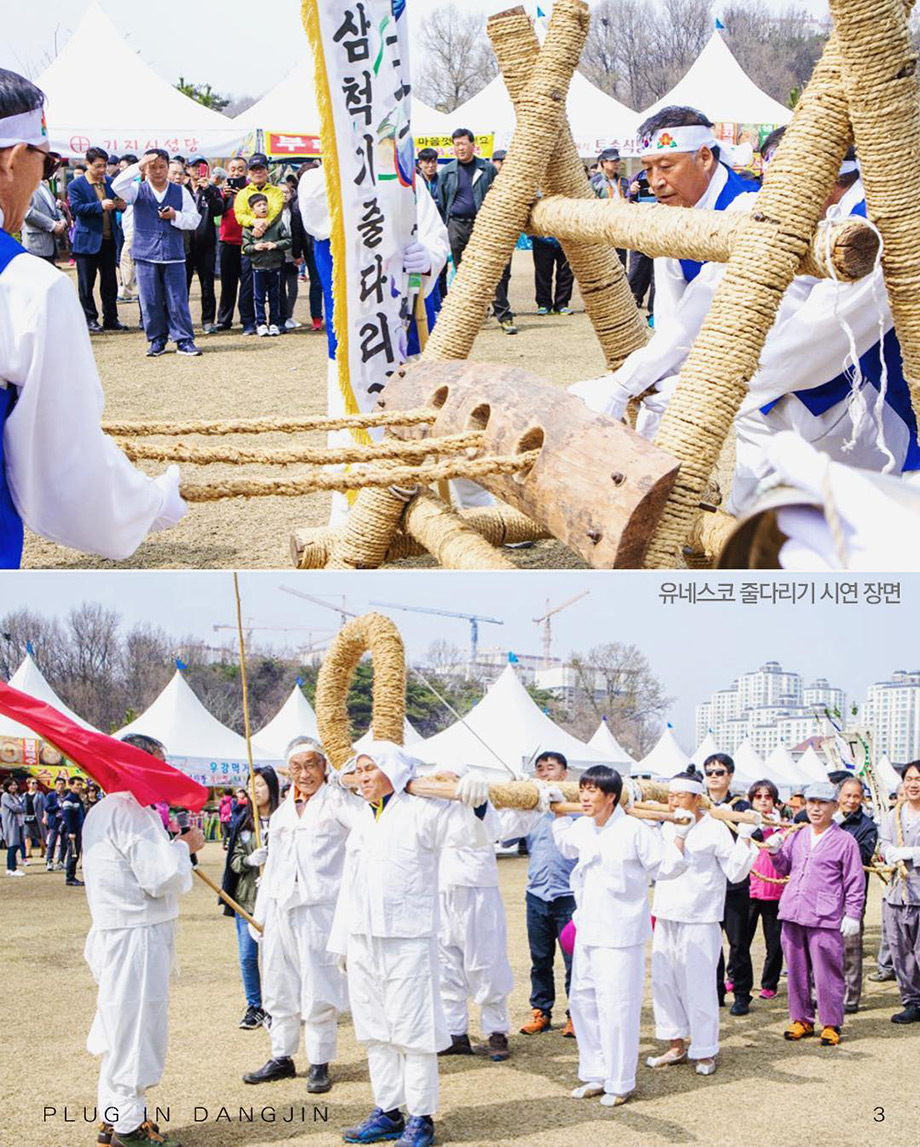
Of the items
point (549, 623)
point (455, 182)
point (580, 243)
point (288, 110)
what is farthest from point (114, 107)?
point (549, 623)

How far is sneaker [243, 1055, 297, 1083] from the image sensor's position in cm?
439

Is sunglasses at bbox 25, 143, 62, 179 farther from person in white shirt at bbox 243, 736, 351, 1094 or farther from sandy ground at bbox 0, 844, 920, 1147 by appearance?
sandy ground at bbox 0, 844, 920, 1147

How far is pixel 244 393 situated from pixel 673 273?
18.9 feet

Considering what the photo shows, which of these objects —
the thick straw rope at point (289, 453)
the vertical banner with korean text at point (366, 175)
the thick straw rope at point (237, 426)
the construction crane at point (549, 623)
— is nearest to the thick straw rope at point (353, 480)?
the thick straw rope at point (289, 453)

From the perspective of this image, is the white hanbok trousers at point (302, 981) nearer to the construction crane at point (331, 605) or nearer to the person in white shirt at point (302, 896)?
the person in white shirt at point (302, 896)

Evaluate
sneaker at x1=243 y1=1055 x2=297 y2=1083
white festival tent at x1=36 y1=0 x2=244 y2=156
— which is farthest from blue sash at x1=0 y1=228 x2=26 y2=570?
white festival tent at x1=36 y1=0 x2=244 y2=156

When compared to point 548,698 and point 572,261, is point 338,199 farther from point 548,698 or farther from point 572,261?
point 548,698

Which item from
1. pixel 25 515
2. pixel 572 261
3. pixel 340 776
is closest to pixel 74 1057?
pixel 340 776

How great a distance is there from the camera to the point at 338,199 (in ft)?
15.2

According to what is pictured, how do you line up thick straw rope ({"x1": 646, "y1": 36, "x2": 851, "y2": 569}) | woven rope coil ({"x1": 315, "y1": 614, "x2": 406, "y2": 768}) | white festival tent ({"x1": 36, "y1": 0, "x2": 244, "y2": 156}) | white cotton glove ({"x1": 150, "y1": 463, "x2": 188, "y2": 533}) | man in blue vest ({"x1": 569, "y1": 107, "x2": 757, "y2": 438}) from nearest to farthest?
white cotton glove ({"x1": 150, "y1": 463, "x2": 188, "y2": 533}) < thick straw rope ({"x1": 646, "y1": 36, "x2": 851, "y2": 569}) < woven rope coil ({"x1": 315, "y1": 614, "x2": 406, "y2": 768}) < man in blue vest ({"x1": 569, "y1": 107, "x2": 757, "y2": 438}) < white festival tent ({"x1": 36, "y1": 0, "x2": 244, "y2": 156})

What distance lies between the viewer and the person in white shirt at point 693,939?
523 centimetres

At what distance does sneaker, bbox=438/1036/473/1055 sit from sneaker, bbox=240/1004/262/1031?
0.68m

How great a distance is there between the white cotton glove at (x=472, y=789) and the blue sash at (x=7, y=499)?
155cm

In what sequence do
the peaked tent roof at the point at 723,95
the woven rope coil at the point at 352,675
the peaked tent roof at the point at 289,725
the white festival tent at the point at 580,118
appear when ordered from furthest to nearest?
1. the peaked tent roof at the point at 723,95
2. the white festival tent at the point at 580,118
3. the peaked tent roof at the point at 289,725
4. the woven rope coil at the point at 352,675
